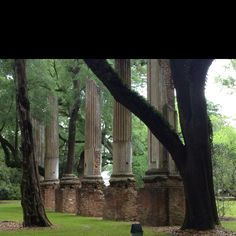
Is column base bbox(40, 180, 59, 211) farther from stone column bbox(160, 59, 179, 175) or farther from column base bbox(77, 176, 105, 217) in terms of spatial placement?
stone column bbox(160, 59, 179, 175)

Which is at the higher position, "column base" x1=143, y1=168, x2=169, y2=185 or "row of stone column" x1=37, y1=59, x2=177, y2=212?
"row of stone column" x1=37, y1=59, x2=177, y2=212

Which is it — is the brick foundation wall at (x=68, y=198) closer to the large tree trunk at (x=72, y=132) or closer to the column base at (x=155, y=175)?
the large tree trunk at (x=72, y=132)

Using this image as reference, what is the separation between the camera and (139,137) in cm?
3647

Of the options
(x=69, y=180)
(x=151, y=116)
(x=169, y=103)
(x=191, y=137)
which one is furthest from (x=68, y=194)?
(x=191, y=137)

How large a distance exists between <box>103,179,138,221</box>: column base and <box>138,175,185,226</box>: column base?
2063 mm

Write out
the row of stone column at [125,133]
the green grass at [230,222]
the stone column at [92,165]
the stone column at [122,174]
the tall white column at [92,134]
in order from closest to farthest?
1. the green grass at [230,222]
2. the row of stone column at [125,133]
3. the stone column at [122,174]
4. the stone column at [92,165]
5. the tall white column at [92,134]

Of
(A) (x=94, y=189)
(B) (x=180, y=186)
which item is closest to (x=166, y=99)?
(B) (x=180, y=186)

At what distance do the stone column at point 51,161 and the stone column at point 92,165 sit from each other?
4.79 metres

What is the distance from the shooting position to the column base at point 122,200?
68.9 feet

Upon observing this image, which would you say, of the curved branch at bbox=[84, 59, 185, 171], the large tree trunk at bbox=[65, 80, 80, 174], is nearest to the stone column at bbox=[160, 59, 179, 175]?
the curved branch at bbox=[84, 59, 185, 171]

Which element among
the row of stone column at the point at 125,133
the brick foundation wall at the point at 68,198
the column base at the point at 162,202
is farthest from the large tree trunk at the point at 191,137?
the brick foundation wall at the point at 68,198

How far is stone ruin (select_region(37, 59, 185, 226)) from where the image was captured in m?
18.5
